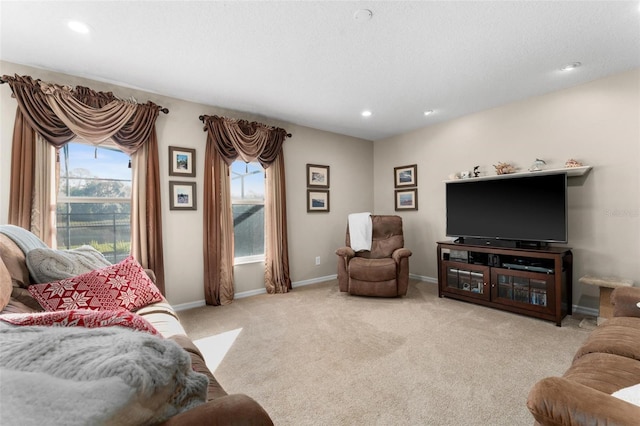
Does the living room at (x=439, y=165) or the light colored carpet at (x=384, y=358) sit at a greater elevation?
the living room at (x=439, y=165)

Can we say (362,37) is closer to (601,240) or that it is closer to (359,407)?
(359,407)

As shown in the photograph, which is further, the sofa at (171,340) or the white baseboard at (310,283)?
the white baseboard at (310,283)

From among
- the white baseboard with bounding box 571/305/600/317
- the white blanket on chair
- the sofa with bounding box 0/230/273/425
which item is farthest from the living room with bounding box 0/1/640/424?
the sofa with bounding box 0/230/273/425

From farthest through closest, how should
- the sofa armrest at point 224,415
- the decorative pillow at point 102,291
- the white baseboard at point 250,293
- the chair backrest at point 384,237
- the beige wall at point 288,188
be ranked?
the chair backrest at point 384,237 → the white baseboard at point 250,293 → the beige wall at point 288,188 → the decorative pillow at point 102,291 → the sofa armrest at point 224,415

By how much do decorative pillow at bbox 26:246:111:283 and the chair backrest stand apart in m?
3.18

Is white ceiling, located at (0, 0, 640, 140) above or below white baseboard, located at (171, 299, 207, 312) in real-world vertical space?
above

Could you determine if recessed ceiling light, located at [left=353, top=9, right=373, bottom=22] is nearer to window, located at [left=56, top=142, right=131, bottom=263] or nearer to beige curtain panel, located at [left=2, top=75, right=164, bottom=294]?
beige curtain panel, located at [left=2, top=75, right=164, bottom=294]

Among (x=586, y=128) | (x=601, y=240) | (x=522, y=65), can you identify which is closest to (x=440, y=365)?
(x=601, y=240)

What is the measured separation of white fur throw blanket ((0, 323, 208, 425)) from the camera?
0.52 metres

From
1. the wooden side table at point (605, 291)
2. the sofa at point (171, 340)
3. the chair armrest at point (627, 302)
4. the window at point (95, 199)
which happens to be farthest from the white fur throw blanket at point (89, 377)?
the wooden side table at point (605, 291)

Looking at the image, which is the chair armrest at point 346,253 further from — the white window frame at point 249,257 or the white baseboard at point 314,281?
the white window frame at point 249,257

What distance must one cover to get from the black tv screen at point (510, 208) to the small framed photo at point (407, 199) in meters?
0.88

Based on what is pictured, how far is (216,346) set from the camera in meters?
2.47

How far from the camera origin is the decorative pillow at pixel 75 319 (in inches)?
29.5
